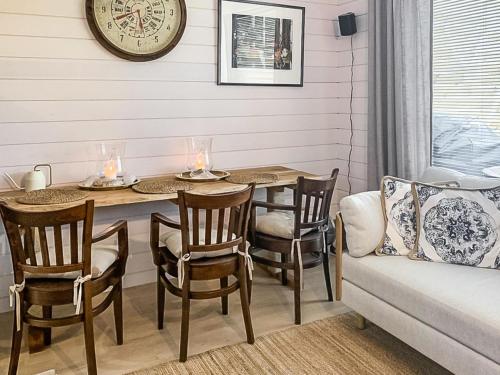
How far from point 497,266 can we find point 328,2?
244 cm

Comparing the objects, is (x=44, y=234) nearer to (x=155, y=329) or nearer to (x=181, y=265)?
(x=181, y=265)

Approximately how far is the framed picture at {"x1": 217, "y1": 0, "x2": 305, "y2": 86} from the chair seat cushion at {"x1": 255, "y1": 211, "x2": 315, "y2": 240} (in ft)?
3.51

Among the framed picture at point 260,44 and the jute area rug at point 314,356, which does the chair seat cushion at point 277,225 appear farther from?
the framed picture at point 260,44

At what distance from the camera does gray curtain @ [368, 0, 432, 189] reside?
9.93ft

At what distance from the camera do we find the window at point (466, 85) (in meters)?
2.79

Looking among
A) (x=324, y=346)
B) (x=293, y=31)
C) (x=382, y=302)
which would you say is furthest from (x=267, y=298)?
(x=293, y=31)

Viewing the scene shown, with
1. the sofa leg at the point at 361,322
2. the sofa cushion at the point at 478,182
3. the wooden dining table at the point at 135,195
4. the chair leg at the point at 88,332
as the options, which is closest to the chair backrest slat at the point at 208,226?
the wooden dining table at the point at 135,195

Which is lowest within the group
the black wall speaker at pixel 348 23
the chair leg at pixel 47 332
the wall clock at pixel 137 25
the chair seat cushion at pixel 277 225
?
the chair leg at pixel 47 332

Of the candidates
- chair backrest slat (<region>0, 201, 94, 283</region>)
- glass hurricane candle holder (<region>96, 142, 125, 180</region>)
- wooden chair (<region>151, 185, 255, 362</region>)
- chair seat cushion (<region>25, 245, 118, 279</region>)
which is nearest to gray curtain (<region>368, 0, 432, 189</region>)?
wooden chair (<region>151, 185, 255, 362</region>)

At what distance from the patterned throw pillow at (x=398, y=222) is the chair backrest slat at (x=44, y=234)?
1.45 m

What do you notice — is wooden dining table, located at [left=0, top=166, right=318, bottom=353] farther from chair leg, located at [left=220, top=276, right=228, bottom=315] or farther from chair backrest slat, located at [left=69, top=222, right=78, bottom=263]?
chair leg, located at [left=220, top=276, right=228, bottom=315]

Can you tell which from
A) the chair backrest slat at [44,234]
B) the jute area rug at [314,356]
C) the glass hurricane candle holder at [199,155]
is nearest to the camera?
the chair backrest slat at [44,234]

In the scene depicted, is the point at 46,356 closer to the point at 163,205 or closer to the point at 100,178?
the point at 100,178

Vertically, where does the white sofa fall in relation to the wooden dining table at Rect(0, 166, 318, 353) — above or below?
below
